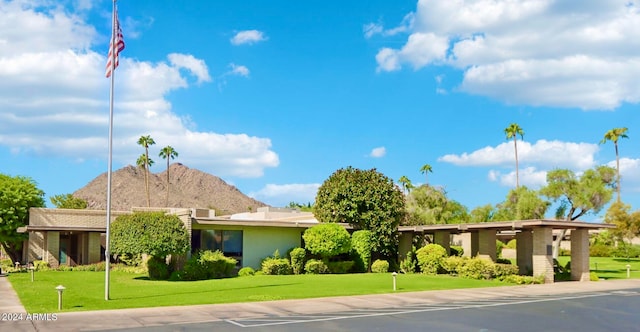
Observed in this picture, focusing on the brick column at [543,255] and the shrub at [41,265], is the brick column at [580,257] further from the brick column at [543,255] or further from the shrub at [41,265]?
the shrub at [41,265]

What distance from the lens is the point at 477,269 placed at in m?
33.5

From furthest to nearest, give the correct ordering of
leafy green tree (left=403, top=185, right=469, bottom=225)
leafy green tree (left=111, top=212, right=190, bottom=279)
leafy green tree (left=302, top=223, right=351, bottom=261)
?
leafy green tree (left=403, top=185, right=469, bottom=225)
leafy green tree (left=302, top=223, right=351, bottom=261)
leafy green tree (left=111, top=212, right=190, bottom=279)

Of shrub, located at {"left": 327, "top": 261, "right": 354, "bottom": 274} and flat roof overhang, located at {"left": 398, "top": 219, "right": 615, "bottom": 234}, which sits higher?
flat roof overhang, located at {"left": 398, "top": 219, "right": 615, "bottom": 234}

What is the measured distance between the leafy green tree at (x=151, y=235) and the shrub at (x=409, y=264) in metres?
14.1

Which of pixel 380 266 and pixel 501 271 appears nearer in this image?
pixel 501 271

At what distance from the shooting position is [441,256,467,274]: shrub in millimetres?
34906

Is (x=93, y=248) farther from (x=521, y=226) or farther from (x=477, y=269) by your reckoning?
(x=521, y=226)

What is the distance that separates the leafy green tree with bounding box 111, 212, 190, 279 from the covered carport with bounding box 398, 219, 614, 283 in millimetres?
15172

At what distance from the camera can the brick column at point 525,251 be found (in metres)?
38.0

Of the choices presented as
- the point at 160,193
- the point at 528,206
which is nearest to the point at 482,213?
the point at 528,206

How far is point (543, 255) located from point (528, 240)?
6.39 metres

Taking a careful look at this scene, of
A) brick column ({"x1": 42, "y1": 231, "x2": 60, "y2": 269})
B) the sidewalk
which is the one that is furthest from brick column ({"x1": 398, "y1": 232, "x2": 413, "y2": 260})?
brick column ({"x1": 42, "y1": 231, "x2": 60, "y2": 269})

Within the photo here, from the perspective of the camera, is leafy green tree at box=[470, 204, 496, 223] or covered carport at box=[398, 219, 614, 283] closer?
covered carport at box=[398, 219, 614, 283]

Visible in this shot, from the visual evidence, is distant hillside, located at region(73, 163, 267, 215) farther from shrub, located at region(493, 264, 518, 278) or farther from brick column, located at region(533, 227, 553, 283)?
brick column, located at region(533, 227, 553, 283)
